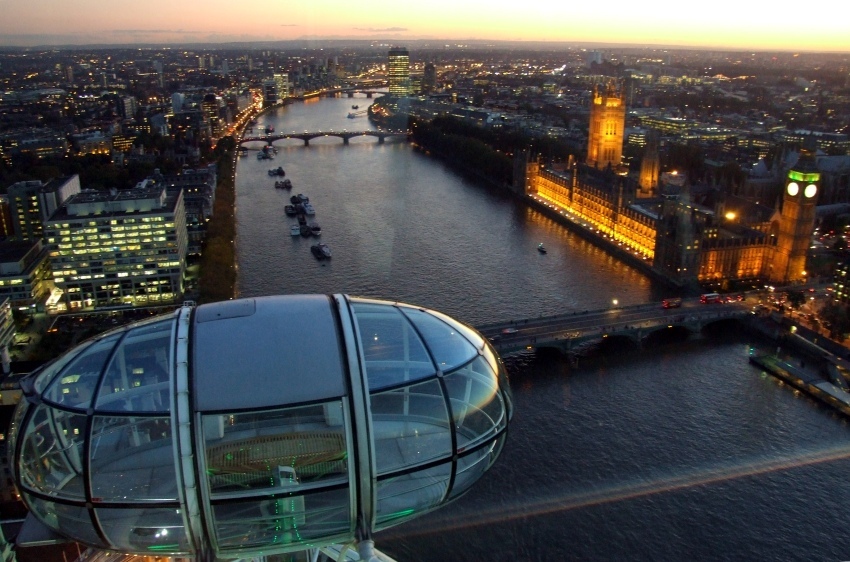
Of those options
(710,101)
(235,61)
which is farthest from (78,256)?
(235,61)

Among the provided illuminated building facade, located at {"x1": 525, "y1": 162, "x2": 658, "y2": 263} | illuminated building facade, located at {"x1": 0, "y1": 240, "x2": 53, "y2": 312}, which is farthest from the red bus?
illuminated building facade, located at {"x1": 0, "y1": 240, "x2": 53, "y2": 312}

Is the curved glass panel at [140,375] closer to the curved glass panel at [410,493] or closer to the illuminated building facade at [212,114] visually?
the curved glass panel at [410,493]

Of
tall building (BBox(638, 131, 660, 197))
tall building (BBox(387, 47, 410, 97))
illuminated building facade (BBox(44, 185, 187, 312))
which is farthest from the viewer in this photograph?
tall building (BBox(387, 47, 410, 97))

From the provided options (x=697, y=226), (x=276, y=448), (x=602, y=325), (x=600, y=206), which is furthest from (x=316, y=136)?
(x=276, y=448)

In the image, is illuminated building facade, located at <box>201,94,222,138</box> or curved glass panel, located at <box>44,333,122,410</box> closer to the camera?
curved glass panel, located at <box>44,333,122,410</box>

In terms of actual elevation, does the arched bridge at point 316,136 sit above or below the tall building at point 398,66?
below

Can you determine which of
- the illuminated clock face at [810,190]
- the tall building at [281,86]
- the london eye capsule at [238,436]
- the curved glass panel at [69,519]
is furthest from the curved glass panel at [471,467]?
the tall building at [281,86]

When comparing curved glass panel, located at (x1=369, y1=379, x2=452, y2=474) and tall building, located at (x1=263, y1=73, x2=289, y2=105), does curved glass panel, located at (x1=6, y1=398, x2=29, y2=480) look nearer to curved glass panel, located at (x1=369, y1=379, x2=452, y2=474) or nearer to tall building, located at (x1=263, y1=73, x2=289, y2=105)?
curved glass panel, located at (x1=369, y1=379, x2=452, y2=474)
